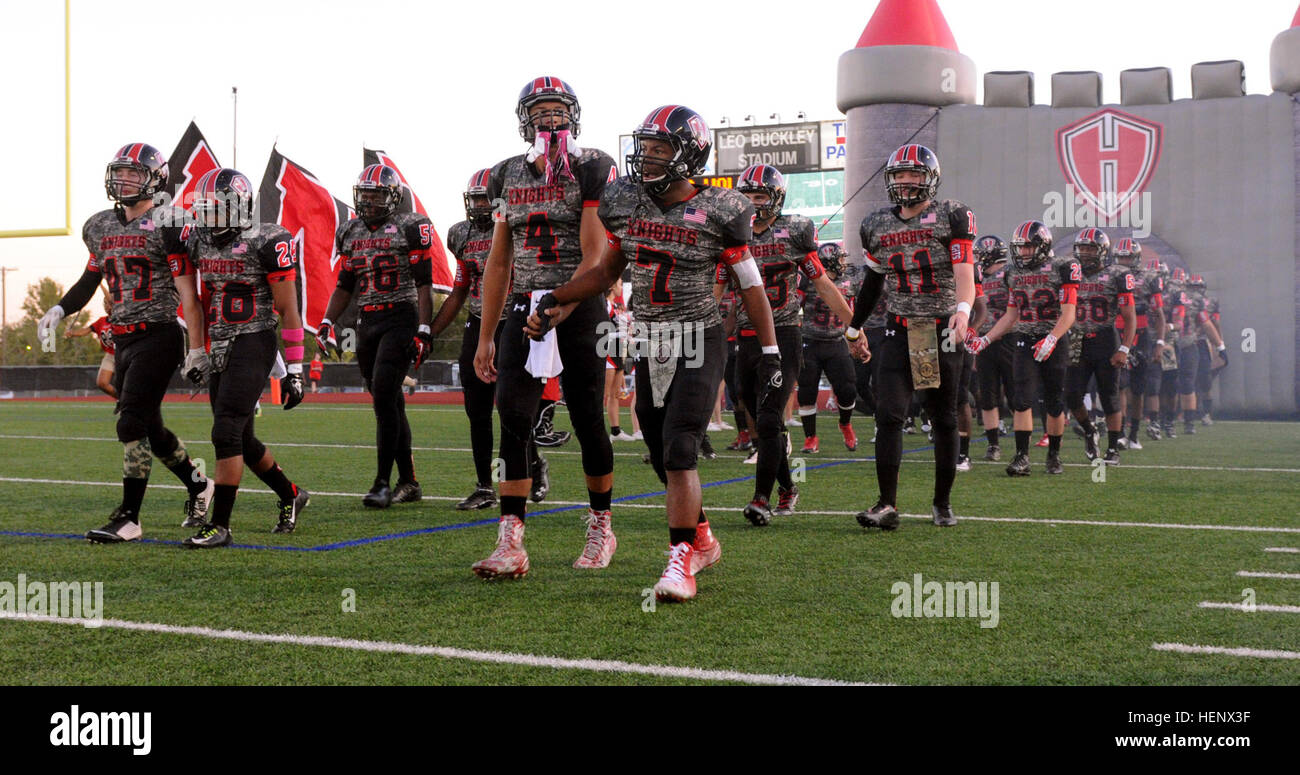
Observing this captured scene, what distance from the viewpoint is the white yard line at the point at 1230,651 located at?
4.15 meters

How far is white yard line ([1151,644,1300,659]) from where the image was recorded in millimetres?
4152

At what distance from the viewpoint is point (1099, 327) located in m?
12.0

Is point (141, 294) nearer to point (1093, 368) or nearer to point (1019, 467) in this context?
point (1019, 467)

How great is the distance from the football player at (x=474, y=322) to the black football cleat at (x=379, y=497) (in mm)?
479

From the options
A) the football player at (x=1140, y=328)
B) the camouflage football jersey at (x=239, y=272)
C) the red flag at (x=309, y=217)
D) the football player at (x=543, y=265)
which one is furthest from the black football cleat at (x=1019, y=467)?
the red flag at (x=309, y=217)

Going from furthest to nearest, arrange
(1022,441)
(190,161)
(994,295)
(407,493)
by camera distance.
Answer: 1. (190,161)
2. (994,295)
3. (1022,441)
4. (407,493)

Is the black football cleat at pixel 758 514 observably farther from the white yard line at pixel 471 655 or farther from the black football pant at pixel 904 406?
the white yard line at pixel 471 655

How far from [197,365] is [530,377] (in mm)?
2340

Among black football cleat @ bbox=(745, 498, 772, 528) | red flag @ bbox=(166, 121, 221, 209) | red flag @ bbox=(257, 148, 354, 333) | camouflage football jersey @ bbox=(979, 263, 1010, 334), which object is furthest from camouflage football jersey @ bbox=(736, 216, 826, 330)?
red flag @ bbox=(257, 148, 354, 333)

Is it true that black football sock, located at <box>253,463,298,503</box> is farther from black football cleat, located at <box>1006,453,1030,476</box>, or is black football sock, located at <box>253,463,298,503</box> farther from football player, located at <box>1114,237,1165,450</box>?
football player, located at <box>1114,237,1165,450</box>

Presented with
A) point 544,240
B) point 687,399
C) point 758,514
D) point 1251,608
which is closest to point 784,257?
point 758,514
